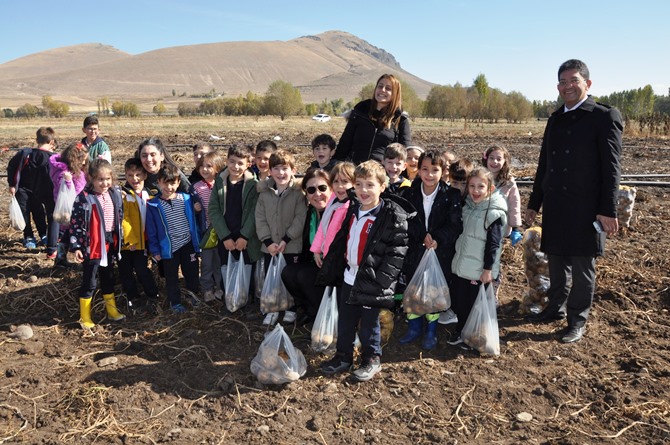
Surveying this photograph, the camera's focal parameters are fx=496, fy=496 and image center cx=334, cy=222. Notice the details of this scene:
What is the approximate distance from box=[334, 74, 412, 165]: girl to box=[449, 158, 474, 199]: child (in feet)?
2.59

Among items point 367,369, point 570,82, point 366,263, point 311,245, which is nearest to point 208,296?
point 311,245

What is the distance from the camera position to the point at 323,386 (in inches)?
143

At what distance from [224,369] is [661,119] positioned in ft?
105

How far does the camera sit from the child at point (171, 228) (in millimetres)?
4898

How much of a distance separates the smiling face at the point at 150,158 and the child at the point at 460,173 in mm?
2899

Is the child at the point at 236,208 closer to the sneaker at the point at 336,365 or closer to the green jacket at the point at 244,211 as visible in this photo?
the green jacket at the point at 244,211

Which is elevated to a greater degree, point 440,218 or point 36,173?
point 36,173

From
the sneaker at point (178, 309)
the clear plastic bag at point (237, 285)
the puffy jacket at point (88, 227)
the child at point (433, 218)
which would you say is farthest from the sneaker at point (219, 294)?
the child at point (433, 218)

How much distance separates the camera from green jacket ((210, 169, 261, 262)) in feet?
16.0

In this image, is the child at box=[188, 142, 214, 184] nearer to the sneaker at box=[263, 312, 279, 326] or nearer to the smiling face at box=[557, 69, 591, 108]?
the sneaker at box=[263, 312, 279, 326]

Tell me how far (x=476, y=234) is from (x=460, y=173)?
1.94ft

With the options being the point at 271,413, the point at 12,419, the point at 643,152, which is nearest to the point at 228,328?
the point at 271,413

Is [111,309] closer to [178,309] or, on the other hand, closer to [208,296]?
[178,309]

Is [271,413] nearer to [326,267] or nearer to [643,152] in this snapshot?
[326,267]
